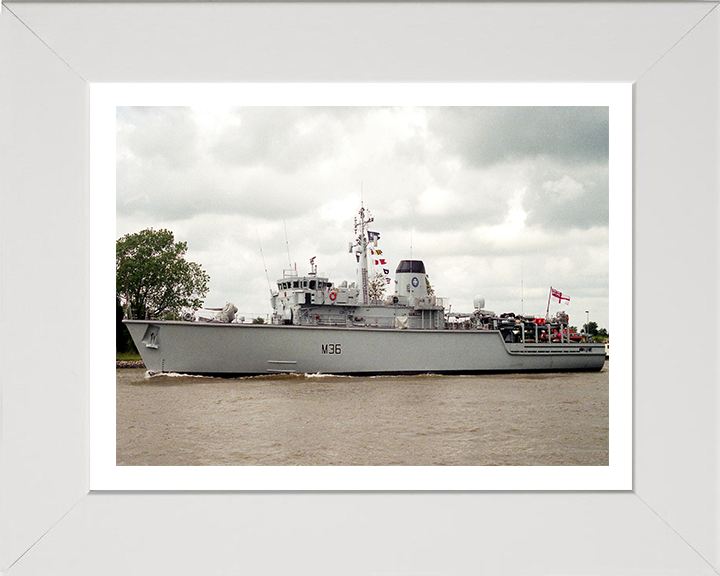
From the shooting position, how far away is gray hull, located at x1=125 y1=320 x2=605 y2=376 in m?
10.5

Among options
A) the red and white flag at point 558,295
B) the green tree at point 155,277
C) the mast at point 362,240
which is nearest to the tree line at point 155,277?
the green tree at point 155,277

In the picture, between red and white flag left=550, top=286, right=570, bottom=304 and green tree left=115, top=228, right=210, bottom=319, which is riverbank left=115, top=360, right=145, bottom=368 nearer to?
green tree left=115, top=228, right=210, bottom=319

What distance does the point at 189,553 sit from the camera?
1768 mm

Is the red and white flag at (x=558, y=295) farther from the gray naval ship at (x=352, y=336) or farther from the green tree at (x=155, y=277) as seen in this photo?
the green tree at (x=155, y=277)

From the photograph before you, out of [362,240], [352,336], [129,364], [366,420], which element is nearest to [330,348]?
[352,336]

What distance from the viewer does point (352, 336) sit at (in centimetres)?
1068

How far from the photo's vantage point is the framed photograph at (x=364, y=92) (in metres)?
1.65

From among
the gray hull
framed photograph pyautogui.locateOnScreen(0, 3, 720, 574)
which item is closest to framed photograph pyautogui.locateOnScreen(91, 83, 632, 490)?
the gray hull
